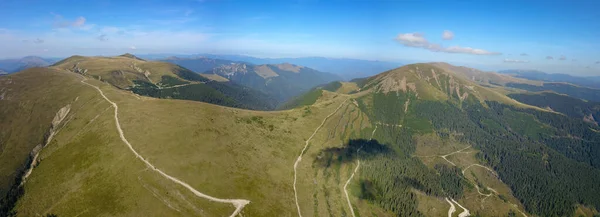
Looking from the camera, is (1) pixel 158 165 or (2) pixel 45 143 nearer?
(1) pixel 158 165

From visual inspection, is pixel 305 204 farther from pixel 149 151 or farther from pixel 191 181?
pixel 149 151

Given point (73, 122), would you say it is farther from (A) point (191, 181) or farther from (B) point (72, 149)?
(A) point (191, 181)

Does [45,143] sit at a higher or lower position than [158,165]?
lower

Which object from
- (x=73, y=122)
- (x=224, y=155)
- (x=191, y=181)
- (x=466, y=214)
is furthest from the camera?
(x=466, y=214)

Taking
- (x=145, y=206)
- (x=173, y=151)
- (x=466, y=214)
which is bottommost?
(x=466, y=214)

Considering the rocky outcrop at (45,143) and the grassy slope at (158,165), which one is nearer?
the grassy slope at (158,165)

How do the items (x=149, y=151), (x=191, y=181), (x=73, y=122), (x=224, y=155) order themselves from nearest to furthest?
(x=191, y=181) → (x=149, y=151) → (x=224, y=155) → (x=73, y=122)

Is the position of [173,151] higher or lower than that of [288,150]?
higher

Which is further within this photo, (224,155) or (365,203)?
(365,203)

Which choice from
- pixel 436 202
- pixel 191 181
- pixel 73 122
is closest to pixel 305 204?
pixel 191 181

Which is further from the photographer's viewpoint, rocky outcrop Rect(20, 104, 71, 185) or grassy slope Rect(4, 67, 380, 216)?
rocky outcrop Rect(20, 104, 71, 185)
